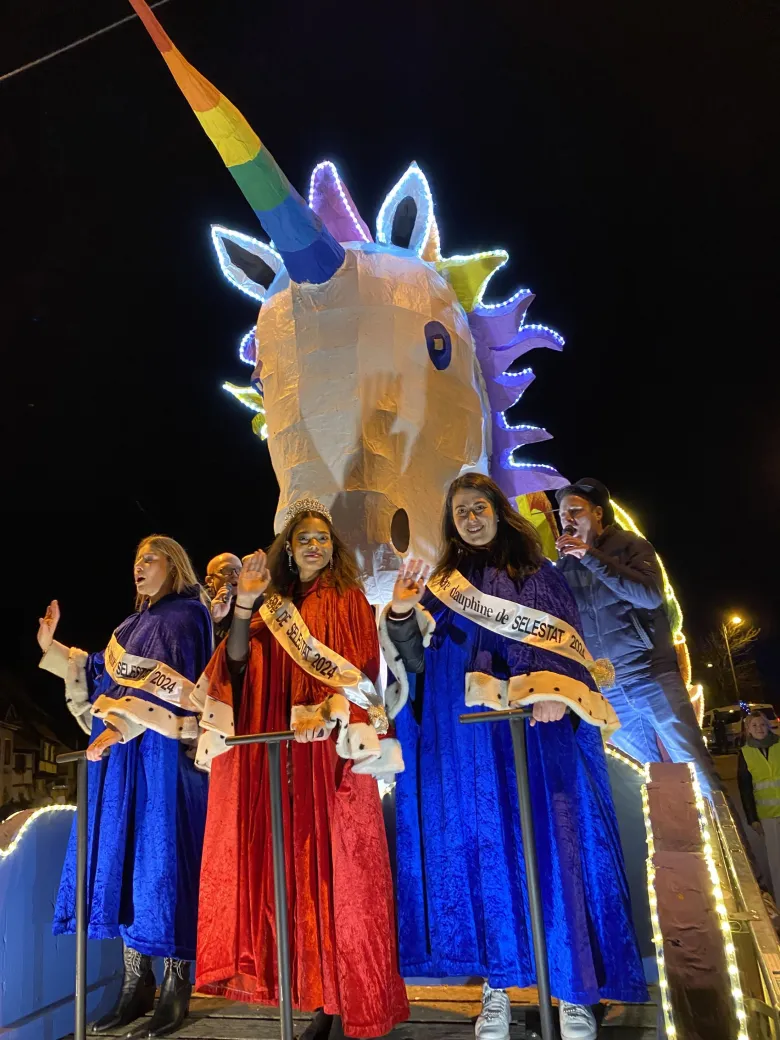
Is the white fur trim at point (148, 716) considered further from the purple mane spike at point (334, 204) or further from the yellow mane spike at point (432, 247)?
the yellow mane spike at point (432, 247)

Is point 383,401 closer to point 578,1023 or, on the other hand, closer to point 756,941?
point 578,1023

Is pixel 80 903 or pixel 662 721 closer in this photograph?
pixel 80 903

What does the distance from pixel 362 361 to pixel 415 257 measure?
982 mm

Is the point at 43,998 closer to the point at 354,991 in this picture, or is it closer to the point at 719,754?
the point at 354,991

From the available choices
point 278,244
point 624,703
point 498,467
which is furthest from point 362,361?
point 624,703

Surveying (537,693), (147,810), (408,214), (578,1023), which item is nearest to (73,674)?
(147,810)

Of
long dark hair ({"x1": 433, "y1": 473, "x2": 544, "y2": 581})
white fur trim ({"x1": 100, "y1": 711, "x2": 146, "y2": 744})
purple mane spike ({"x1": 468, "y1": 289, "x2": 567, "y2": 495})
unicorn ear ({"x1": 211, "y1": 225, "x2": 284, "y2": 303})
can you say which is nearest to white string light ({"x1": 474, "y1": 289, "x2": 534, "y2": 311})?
purple mane spike ({"x1": 468, "y1": 289, "x2": 567, "y2": 495})

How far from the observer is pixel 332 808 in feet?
10.0

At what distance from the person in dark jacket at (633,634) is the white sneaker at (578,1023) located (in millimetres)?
1506

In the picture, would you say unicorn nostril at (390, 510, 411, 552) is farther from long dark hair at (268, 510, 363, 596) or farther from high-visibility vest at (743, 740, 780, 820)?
high-visibility vest at (743, 740, 780, 820)

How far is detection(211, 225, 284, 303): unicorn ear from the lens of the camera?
16.5 feet

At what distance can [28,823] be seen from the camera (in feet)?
11.9

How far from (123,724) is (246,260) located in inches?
110

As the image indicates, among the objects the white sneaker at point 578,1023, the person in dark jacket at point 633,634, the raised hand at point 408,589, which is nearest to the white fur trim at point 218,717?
the raised hand at point 408,589
